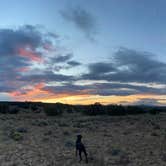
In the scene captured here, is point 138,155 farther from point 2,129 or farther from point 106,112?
point 106,112

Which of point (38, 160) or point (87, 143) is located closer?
point (38, 160)

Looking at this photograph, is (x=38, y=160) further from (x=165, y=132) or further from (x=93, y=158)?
(x=165, y=132)

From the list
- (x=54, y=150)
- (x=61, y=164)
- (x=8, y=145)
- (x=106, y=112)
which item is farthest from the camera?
(x=106, y=112)

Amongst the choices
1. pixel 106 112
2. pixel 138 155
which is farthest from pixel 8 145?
pixel 106 112

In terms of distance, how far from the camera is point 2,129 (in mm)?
36938

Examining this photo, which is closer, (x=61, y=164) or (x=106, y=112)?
(x=61, y=164)

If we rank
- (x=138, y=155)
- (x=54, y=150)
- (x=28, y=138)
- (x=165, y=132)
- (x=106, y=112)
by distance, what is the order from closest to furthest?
(x=138, y=155) < (x=54, y=150) < (x=28, y=138) < (x=165, y=132) < (x=106, y=112)

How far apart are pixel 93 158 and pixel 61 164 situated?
2207 millimetres

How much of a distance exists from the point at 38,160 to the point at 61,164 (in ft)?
6.27

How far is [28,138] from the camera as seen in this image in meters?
31.2

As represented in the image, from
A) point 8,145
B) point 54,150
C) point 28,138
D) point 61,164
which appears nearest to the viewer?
point 61,164

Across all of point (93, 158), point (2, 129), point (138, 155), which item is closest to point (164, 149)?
point (138, 155)

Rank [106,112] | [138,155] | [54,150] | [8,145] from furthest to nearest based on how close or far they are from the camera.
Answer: [106,112], [8,145], [54,150], [138,155]

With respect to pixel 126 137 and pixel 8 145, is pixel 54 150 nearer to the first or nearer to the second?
pixel 8 145
